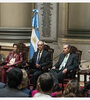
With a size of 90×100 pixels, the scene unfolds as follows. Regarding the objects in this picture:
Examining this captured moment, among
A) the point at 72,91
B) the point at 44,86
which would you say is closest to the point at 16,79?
the point at 44,86

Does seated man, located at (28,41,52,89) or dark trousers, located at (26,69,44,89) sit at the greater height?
seated man, located at (28,41,52,89)

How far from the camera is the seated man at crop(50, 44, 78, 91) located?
18.5ft

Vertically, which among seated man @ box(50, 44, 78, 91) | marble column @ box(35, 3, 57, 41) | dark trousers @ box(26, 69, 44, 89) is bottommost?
dark trousers @ box(26, 69, 44, 89)

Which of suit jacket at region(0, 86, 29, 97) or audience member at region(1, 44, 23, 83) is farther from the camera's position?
audience member at region(1, 44, 23, 83)

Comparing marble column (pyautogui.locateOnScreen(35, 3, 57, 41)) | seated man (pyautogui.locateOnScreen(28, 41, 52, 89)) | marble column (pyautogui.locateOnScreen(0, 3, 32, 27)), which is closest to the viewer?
seated man (pyautogui.locateOnScreen(28, 41, 52, 89))

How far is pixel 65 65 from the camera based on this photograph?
5.88 m

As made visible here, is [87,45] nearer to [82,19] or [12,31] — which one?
[82,19]

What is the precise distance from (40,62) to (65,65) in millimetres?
599

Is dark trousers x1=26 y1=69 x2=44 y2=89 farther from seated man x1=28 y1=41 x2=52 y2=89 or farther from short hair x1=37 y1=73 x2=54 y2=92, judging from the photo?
short hair x1=37 y1=73 x2=54 y2=92

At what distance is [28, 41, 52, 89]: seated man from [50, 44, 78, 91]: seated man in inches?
7.8

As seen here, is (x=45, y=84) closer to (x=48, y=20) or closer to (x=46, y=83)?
A: (x=46, y=83)

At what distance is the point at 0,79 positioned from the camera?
6.38 meters

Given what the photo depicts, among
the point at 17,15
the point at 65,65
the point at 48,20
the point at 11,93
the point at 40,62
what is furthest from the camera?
the point at 17,15

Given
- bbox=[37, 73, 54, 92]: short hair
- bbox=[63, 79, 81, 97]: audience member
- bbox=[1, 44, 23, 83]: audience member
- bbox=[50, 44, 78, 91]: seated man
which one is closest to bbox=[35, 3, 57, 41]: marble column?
bbox=[1, 44, 23, 83]: audience member
